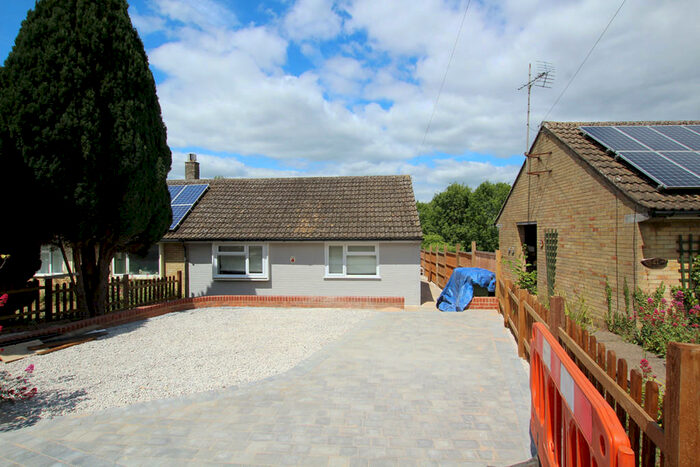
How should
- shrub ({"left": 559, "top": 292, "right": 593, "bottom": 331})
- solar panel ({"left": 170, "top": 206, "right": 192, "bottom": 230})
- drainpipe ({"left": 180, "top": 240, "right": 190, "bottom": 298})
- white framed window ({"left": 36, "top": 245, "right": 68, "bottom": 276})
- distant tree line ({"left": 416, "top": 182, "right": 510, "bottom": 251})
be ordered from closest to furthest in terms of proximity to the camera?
shrub ({"left": 559, "top": 292, "right": 593, "bottom": 331})
drainpipe ({"left": 180, "top": 240, "right": 190, "bottom": 298})
solar panel ({"left": 170, "top": 206, "right": 192, "bottom": 230})
white framed window ({"left": 36, "top": 245, "right": 68, "bottom": 276})
distant tree line ({"left": 416, "top": 182, "right": 510, "bottom": 251})

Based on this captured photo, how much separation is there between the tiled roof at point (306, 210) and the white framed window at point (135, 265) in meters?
1.79

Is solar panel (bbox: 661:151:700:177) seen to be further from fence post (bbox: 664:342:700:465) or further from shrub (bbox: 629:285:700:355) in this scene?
fence post (bbox: 664:342:700:465)

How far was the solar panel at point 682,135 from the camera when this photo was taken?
1080 centimetres

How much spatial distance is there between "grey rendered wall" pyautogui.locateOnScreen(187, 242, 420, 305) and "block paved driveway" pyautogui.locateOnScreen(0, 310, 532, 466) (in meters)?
7.00

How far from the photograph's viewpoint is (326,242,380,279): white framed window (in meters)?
14.5

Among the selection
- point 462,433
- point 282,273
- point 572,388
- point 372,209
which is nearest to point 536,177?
point 372,209

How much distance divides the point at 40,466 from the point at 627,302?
1014 centimetres

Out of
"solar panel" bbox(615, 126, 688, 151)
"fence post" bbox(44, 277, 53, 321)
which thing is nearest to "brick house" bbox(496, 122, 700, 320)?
"solar panel" bbox(615, 126, 688, 151)

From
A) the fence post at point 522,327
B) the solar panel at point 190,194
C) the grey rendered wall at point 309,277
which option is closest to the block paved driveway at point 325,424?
the fence post at point 522,327

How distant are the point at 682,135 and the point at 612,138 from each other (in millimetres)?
1977

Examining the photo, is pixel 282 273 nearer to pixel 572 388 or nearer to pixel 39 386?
pixel 39 386

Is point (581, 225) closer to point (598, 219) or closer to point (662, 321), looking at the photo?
point (598, 219)

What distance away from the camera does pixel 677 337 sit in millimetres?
7355

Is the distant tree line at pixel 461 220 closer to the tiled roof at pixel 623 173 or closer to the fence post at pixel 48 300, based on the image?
the tiled roof at pixel 623 173
